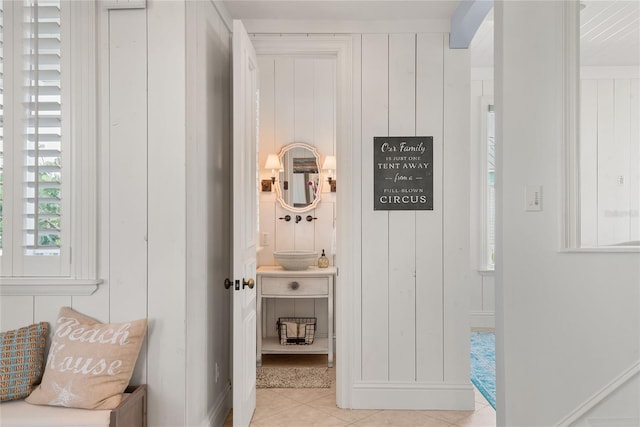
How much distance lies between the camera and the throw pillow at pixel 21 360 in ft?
6.11

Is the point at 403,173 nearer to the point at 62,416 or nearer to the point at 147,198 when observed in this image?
the point at 147,198

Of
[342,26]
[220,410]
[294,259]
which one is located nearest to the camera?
[220,410]

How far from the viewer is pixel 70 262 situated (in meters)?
2.04

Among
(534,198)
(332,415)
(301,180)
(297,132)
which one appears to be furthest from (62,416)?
(297,132)

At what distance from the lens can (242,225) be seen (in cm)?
246

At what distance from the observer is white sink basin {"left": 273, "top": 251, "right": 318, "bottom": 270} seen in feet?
12.6

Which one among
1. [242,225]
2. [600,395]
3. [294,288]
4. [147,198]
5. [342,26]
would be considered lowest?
[600,395]

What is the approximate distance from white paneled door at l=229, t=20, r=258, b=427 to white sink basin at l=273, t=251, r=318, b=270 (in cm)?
111

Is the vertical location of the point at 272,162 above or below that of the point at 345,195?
above

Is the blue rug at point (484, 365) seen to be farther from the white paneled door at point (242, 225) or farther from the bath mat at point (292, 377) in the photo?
the white paneled door at point (242, 225)

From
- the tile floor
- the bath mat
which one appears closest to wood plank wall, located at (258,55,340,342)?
the bath mat

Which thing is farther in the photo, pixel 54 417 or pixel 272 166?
pixel 272 166

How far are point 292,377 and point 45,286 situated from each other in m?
2.01

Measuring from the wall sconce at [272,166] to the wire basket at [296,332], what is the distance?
1.25 meters
